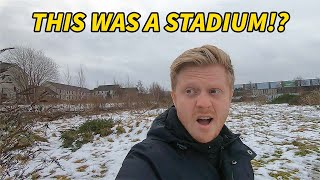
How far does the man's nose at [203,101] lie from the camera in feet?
4.46

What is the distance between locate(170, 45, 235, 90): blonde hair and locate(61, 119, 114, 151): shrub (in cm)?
686

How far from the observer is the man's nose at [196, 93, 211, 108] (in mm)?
1360

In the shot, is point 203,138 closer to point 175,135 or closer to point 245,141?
point 175,135

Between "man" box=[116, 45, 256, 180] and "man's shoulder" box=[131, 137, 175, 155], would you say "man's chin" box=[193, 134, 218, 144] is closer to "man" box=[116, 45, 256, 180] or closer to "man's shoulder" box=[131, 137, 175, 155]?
"man" box=[116, 45, 256, 180]

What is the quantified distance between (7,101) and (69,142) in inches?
202

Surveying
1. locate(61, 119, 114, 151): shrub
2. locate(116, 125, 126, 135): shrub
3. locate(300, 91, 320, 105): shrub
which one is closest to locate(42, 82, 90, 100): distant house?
locate(61, 119, 114, 151): shrub

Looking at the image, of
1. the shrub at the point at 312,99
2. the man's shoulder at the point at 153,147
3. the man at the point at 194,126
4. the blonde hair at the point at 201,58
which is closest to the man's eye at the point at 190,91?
the man at the point at 194,126

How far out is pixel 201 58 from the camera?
1.39 m

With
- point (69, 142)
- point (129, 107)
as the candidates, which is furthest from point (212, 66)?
point (129, 107)

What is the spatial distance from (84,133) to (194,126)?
25.9ft

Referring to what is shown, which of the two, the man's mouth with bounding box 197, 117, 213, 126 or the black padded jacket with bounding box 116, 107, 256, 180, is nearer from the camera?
the black padded jacket with bounding box 116, 107, 256, 180

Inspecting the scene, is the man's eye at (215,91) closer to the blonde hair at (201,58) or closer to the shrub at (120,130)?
the blonde hair at (201,58)

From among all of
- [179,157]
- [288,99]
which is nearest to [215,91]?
[179,157]

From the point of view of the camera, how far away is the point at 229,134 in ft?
5.28
